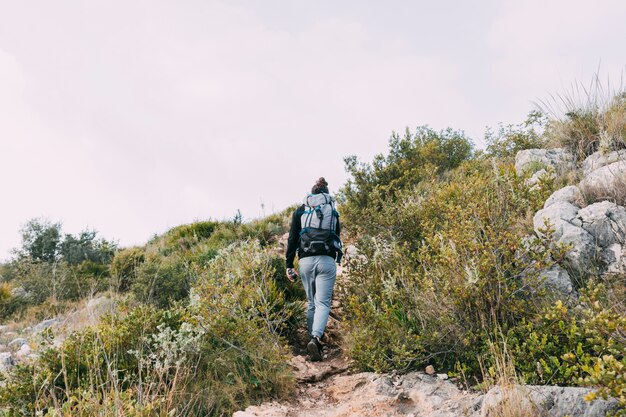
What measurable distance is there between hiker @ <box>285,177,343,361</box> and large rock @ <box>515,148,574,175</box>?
4.18 m

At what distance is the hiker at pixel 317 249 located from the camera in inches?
219

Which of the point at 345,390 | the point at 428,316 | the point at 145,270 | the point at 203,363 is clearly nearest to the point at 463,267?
the point at 428,316

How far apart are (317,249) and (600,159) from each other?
5.17m

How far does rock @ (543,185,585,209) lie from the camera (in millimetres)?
5641

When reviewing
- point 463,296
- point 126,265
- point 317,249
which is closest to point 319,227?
point 317,249

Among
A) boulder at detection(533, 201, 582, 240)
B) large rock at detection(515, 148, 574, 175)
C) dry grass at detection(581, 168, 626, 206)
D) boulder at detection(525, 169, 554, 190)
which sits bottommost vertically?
boulder at detection(533, 201, 582, 240)

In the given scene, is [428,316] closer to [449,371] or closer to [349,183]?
[449,371]

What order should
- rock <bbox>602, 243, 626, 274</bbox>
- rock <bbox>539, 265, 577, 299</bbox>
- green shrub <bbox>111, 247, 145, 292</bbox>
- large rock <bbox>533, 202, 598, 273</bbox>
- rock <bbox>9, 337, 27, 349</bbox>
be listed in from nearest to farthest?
rock <bbox>539, 265, 577, 299</bbox> < rock <bbox>602, 243, 626, 274</bbox> < large rock <bbox>533, 202, 598, 273</bbox> < rock <bbox>9, 337, 27, 349</bbox> < green shrub <bbox>111, 247, 145, 292</bbox>

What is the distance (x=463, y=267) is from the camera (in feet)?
13.9

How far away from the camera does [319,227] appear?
225 inches

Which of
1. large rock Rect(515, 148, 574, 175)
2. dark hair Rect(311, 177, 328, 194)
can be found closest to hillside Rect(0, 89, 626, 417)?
dark hair Rect(311, 177, 328, 194)

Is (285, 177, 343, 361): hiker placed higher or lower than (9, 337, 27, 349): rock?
higher

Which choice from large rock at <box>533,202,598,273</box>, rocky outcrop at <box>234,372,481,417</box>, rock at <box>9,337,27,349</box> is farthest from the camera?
rock at <box>9,337,27,349</box>

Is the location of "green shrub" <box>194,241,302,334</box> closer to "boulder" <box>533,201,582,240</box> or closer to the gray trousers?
the gray trousers
